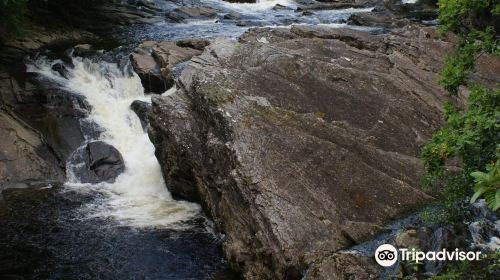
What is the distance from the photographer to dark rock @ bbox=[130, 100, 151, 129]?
20.0 meters

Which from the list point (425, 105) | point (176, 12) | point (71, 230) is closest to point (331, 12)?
point (176, 12)

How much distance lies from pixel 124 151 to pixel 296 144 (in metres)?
8.81

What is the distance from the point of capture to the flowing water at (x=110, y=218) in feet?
40.5

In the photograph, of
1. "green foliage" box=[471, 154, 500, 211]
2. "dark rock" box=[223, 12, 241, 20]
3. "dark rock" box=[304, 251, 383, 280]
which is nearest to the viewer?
"green foliage" box=[471, 154, 500, 211]

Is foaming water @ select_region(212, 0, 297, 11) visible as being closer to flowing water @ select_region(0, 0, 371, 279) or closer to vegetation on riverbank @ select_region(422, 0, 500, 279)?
flowing water @ select_region(0, 0, 371, 279)

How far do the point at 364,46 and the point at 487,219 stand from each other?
14748 millimetres

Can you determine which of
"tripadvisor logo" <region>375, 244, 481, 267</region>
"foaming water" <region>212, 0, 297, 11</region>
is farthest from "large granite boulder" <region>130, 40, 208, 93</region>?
"foaming water" <region>212, 0, 297, 11</region>

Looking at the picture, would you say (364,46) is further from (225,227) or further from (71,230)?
(71,230)

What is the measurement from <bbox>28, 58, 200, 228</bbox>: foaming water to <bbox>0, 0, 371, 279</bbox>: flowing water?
32mm

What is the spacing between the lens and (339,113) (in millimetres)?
14492

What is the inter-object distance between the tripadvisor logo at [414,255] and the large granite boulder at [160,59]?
43.9 feet

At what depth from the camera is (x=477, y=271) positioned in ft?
22.6

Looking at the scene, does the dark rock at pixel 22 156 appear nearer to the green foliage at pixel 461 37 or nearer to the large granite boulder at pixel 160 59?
the large granite boulder at pixel 160 59

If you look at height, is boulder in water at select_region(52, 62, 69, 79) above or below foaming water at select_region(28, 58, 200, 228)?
above
